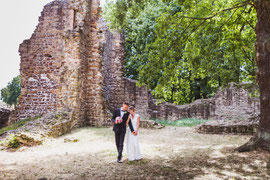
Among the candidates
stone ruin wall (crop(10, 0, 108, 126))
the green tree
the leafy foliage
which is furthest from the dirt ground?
the green tree

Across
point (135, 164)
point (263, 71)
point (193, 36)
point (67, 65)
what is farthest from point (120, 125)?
point (67, 65)

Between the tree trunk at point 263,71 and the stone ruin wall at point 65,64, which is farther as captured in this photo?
the stone ruin wall at point 65,64

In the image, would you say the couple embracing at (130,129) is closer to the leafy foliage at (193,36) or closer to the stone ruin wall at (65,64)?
the leafy foliage at (193,36)

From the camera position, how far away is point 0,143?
6270 mm

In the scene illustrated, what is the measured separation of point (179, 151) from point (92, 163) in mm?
2592

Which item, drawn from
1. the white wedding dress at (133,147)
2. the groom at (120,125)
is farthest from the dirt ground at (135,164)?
the groom at (120,125)

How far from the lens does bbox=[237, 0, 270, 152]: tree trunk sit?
17.2 ft

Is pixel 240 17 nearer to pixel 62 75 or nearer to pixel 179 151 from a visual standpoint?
pixel 179 151

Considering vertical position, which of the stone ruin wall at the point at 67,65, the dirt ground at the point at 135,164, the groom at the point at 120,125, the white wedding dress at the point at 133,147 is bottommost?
the dirt ground at the point at 135,164

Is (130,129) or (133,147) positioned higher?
(130,129)

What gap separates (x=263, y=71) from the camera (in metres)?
5.39

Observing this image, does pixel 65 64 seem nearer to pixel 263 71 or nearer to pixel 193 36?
pixel 193 36

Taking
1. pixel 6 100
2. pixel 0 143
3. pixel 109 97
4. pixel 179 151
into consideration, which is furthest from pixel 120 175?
pixel 6 100

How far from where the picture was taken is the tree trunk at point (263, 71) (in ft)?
17.2
